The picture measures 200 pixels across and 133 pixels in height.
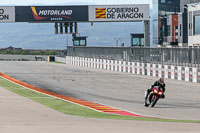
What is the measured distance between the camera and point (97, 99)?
2202cm

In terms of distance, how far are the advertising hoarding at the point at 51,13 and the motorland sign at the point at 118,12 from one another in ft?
3.21

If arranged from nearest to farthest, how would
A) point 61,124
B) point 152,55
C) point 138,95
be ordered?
point 61,124, point 138,95, point 152,55

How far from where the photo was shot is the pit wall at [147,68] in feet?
103

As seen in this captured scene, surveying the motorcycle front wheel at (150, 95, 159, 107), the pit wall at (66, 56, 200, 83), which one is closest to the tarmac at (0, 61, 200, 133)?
the motorcycle front wheel at (150, 95, 159, 107)

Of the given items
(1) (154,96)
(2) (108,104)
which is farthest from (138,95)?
(1) (154,96)

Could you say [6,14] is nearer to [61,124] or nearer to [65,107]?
[65,107]

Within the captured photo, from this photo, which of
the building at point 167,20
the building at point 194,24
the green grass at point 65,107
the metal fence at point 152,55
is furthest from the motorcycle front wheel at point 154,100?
the building at point 167,20

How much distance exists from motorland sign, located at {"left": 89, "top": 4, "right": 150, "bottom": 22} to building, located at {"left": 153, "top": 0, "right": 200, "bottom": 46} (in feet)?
43.4

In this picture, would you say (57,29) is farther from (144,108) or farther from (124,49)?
(144,108)

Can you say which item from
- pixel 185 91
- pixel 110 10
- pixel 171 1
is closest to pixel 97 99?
pixel 185 91

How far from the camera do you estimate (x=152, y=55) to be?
1486 inches

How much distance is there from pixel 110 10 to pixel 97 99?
117ft

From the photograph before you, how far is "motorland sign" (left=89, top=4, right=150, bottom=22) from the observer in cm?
5706

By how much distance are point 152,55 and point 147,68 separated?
1022mm
